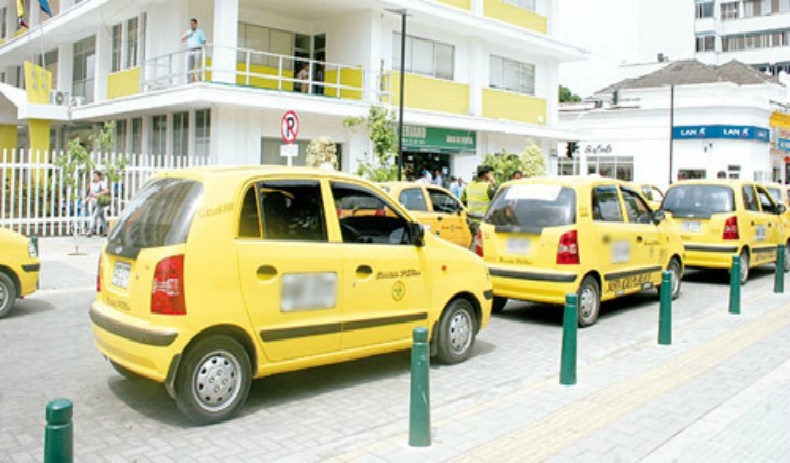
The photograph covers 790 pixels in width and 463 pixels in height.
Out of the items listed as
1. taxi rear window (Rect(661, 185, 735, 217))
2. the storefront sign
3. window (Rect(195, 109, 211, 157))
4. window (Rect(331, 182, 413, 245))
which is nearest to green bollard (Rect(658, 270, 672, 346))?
window (Rect(331, 182, 413, 245))

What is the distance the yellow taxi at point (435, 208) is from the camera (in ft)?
43.7

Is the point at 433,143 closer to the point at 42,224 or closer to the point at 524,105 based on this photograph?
the point at 524,105

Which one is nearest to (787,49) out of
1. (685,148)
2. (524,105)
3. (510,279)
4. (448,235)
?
(685,148)

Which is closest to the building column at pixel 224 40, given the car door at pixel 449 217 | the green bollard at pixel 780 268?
the car door at pixel 449 217

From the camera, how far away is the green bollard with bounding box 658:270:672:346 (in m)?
7.75

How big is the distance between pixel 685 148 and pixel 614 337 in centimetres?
3960

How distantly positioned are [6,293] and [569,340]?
6.96m

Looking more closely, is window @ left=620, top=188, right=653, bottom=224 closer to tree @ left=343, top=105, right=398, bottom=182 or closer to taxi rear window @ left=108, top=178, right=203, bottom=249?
taxi rear window @ left=108, top=178, right=203, bottom=249

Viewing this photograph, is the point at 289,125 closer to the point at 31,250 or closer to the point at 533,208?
the point at 31,250

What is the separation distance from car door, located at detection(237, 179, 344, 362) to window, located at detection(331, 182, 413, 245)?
0.75 ft

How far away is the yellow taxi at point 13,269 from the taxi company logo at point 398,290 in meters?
5.39

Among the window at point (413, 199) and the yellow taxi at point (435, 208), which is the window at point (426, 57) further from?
the window at point (413, 199)

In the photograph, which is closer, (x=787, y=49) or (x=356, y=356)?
(x=356, y=356)

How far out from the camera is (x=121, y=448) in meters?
4.68
